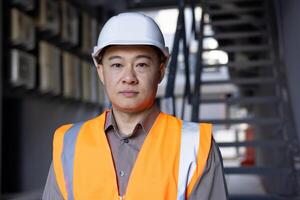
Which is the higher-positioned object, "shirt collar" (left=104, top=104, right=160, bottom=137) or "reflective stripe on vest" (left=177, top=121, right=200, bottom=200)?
"shirt collar" (left=104, top=104, right=160, bottom=137)

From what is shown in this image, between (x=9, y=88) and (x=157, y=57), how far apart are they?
5.02m

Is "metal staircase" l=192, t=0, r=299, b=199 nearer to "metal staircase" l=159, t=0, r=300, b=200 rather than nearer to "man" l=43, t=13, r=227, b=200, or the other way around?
"metal staircase" l=159, t=0, r=300, b=200

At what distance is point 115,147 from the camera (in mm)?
1459

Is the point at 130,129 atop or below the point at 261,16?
below

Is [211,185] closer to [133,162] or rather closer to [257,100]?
[133,162]

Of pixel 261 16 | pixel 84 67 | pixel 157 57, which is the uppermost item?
pixel 261 16

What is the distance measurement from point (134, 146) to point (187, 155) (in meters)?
0.19

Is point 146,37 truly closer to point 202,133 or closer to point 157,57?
point 157,57

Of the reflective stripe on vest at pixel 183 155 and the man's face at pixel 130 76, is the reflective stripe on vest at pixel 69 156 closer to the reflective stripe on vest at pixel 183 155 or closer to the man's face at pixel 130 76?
the reflective stripe on vest at pixel 183 155

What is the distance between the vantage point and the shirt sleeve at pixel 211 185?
4.32 feet

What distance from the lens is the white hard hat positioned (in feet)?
4.60

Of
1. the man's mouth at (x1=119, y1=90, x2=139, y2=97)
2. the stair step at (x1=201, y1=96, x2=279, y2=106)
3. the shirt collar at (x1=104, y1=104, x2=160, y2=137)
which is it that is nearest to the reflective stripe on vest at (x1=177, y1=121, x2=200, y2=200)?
the shirt collar at (x1=104, y1=104, x2=160, y2=137)

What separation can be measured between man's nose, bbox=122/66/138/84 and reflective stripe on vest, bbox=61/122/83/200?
29cm

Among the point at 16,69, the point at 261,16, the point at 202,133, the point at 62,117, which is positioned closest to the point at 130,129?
the point at 202,133
